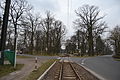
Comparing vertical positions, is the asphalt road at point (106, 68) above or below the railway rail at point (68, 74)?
above

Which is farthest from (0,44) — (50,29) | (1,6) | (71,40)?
(71,40)

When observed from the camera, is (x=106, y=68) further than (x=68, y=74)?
Yes

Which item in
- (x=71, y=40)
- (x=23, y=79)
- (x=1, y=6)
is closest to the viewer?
(x=23, y=79)

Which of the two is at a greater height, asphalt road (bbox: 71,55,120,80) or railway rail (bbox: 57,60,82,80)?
asphalt road (bbox: 71,55,120,80)

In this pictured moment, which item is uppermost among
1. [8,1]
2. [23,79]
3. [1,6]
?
[1,6]

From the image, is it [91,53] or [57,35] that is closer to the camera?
[91,53]

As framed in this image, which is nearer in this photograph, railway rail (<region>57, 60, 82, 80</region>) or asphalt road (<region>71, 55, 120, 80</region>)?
railway rail (<region>57, 60, 82, 80</region>)

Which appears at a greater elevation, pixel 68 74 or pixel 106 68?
pixel 106 68

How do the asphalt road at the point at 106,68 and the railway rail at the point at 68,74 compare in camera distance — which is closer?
the railway rail at the point at 68,74

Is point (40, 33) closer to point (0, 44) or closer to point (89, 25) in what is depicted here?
point (89, 25)

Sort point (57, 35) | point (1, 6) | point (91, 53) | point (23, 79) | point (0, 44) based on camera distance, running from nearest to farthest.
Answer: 1. point (23, 79)
2. point (0, 44)
3. point (1, 6)
4. point (91, 53)
5. point (57, 35)

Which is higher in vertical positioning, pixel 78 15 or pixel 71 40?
pixel 78 15

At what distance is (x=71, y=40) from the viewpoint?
8275 centimetres

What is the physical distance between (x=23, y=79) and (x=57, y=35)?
55.4m
